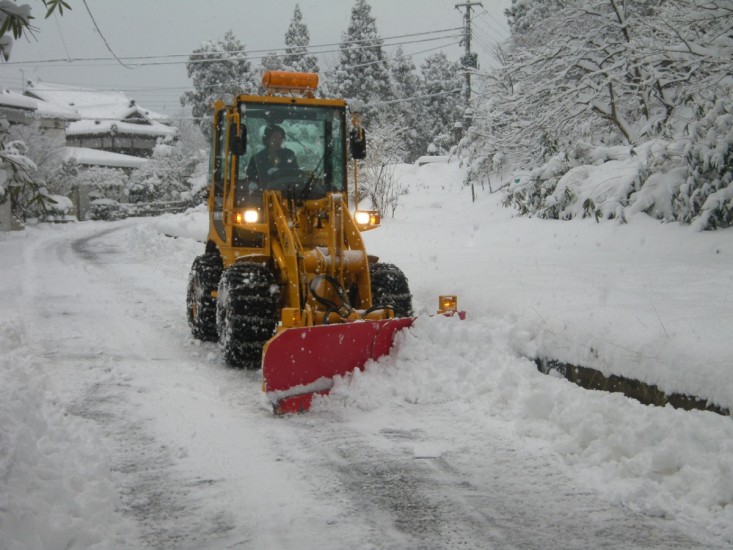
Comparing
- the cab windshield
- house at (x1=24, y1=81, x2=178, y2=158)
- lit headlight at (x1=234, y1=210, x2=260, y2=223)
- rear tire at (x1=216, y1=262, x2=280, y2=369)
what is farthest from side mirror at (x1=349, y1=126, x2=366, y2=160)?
house at (x1=24, y1=81, x2=178, y2=158)

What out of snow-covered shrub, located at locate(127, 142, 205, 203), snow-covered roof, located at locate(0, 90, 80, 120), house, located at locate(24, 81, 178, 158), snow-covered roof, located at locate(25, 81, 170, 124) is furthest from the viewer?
snow-covered roof, located at locate(25, 81, 170, 124)

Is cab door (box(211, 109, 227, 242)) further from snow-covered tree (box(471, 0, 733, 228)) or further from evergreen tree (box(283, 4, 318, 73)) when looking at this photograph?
evergreen tree (box(283, 4, 318, 73))

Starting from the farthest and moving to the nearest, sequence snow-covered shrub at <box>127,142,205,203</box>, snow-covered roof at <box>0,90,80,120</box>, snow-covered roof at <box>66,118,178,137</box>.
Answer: snow-covered roof at <box>66,118,178,137</box> < snow-covered shrub at <box>127,142,205,203</box> < snow-covered roof at <box>0,90,80,120</box>

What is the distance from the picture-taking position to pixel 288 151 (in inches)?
307

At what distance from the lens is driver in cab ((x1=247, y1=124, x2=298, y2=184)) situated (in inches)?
304

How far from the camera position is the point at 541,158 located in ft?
58.6

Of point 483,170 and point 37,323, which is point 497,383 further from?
point 483,170

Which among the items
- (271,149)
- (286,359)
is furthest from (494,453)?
(271,149)

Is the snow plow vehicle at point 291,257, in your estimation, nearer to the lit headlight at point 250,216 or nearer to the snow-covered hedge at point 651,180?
the lit headlight at point 250,216

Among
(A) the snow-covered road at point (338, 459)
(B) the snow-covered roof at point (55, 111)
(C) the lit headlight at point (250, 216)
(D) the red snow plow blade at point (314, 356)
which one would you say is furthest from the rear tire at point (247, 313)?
Answer: (B) the snow-covered roof at point (55, 111)

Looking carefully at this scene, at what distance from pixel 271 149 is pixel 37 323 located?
4.14 m

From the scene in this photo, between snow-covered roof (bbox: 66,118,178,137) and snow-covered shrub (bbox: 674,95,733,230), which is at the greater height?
snow-covered roof (bbox: 66,118,178,137)

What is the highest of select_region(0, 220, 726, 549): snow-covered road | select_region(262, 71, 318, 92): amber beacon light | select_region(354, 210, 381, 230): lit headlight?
select_region(262, 71, 318, 92): amber beacon light

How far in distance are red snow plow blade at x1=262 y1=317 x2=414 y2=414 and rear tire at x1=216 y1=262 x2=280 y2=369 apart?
105cm
